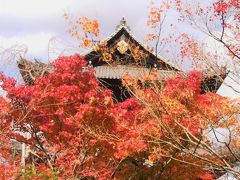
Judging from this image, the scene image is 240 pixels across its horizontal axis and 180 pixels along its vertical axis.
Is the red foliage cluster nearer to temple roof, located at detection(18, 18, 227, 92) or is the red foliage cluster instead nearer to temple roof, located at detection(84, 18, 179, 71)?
temple roof, located at detection(18, 18, 227, 92)

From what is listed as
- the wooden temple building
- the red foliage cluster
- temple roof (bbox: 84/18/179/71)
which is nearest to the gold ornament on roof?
the wooden temple building

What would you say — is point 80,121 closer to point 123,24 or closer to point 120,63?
point 120,63

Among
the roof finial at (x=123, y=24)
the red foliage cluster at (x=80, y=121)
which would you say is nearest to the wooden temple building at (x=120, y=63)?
the roof finial at (x=123, y=24)

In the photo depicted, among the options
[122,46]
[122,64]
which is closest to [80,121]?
[122,64]

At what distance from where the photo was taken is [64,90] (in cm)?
1327

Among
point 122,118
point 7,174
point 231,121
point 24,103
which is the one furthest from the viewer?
point 122,118

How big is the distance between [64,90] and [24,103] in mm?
1354

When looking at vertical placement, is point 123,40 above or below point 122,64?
above

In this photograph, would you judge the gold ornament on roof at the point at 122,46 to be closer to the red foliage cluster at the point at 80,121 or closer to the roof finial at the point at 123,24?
the roof finial at the point at 123,24

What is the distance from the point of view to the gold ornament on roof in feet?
70.6

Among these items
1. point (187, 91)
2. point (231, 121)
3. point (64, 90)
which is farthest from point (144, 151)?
point (231, 121)

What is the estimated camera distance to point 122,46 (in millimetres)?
21938

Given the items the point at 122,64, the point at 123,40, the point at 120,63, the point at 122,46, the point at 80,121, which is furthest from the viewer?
the point at 123,40

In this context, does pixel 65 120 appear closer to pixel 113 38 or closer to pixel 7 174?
pixel 7 174
